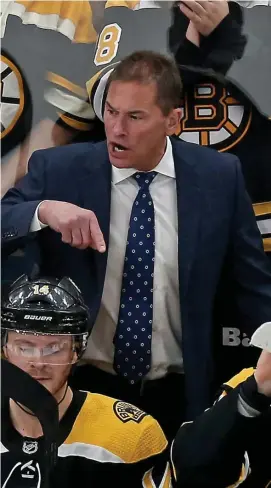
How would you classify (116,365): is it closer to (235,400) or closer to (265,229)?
(235,400)

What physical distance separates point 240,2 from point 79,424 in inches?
32.8

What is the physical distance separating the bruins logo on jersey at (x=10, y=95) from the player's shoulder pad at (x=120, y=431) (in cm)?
55

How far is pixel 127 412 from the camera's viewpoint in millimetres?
1419

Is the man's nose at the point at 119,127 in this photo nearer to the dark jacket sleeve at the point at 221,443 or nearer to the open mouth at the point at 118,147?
the open mouth at the point at 118,147

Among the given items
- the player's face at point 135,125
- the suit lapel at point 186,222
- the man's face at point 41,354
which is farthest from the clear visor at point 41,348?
the player's face at point 135,125

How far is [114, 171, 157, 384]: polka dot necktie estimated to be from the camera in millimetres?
1403

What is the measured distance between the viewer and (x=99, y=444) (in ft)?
4.58

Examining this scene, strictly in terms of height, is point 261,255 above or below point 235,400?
above

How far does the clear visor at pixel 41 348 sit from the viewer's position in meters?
1.37

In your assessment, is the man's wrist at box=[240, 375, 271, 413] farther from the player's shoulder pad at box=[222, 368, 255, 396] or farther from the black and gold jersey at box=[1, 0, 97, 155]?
the black and gold jersey at box=[1, 0, 97, 155]

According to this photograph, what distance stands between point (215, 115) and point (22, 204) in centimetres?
39

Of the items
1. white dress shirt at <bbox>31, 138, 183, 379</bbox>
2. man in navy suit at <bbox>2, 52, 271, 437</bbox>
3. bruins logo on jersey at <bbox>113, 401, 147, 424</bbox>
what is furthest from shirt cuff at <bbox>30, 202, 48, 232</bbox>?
bruins logo on jersey at <bbox>113, 401, 147, 424</bbox>

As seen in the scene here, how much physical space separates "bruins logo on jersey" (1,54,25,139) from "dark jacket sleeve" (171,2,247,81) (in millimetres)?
299

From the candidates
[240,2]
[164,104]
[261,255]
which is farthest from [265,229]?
[240,2]
